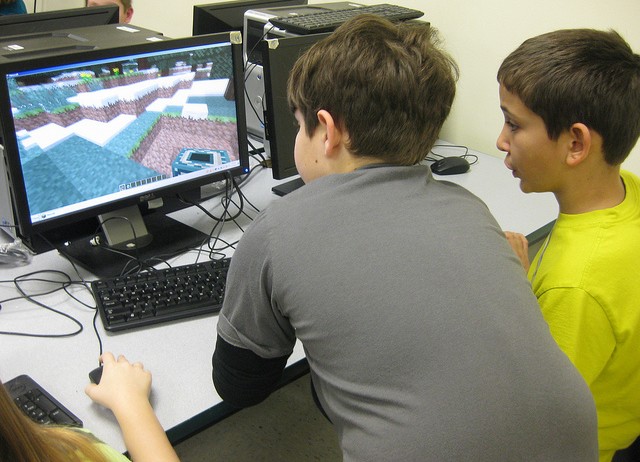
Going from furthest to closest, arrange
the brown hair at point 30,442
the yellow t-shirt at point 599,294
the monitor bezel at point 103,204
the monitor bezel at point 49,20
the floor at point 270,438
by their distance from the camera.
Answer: the floor at point 270,438, the monitor bezel at point 49,20, the monitor bezel at point 103,204, the yellow t-shirt at point 599,294, the brown hair at point 30,442

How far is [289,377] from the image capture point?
1.12m

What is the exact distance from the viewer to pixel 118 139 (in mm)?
1311

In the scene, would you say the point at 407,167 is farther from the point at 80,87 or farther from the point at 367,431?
the point at 80,87

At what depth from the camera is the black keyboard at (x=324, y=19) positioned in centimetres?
176

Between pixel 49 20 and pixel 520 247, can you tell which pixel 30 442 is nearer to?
pixel 520 247

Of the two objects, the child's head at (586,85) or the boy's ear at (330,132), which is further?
the child's head at (586,85)

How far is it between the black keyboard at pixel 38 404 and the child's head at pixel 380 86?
0.58m

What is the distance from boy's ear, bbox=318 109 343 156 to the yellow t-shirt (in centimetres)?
44

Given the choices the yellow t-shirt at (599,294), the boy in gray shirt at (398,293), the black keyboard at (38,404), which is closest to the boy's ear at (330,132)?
the boy in gray shirt at (398,293)

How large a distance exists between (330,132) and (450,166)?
1119 millimetres

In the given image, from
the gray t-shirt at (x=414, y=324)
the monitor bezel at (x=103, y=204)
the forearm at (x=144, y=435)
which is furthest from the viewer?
the monitor bezel at (x=103, y=204)

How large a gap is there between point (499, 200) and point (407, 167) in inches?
39.7

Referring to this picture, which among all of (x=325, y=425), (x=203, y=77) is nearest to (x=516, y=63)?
(x=203, y=77)

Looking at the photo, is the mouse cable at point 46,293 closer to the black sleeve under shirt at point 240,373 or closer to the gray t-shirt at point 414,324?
the black sleeve under shirt at point 240,373
